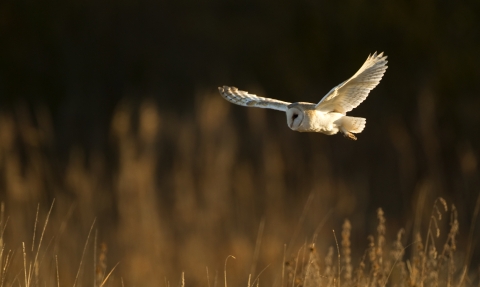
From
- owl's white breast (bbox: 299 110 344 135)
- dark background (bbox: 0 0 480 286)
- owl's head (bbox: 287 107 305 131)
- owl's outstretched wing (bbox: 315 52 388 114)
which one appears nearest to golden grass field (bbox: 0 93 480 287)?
dark background (bbox: 0 0 480 286)

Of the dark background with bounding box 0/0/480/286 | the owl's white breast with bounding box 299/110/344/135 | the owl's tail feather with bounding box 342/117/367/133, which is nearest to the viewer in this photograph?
the owl's white breast with bounding box 299/110/344/135

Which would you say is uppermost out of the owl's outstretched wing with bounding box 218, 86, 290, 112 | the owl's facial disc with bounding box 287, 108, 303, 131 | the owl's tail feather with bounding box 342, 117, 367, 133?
the owl's outstretched wing with bounding box 218, 86, 290, 112

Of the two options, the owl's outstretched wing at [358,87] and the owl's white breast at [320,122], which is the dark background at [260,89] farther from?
the owl's white breast at [320,122]

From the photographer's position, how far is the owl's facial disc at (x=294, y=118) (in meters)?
1.71

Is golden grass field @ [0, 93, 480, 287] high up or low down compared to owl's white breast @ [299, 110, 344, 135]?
down

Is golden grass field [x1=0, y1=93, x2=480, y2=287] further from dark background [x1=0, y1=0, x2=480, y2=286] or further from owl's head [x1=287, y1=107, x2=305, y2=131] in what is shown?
owl's head [x1=287, y1=107, x2=305, y2=131]

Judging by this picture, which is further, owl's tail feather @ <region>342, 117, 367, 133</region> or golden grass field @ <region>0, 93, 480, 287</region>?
golden grass field @ <region>0, 93, 480, 287</region>

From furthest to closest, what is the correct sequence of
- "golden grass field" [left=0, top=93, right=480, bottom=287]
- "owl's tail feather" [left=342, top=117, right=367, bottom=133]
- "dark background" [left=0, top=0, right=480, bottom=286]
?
"dark background" [left=0, top=0, right=480, bottom=286] → "golden grass field" [left=0, top=93, right=480, bottom=287] → "owl's tail feather" [left=342, top=117, right=367, bottom=133]

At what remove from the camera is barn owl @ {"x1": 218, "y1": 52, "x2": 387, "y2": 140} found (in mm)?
1733

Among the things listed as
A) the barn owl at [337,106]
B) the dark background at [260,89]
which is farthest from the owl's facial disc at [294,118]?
the dark background at [260,89]

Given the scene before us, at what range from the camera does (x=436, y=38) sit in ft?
27.3

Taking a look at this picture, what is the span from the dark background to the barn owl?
3.05 metres

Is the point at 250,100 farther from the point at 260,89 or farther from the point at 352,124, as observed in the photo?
the point at 260,89

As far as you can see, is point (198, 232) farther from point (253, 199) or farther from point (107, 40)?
point (107, 40)
